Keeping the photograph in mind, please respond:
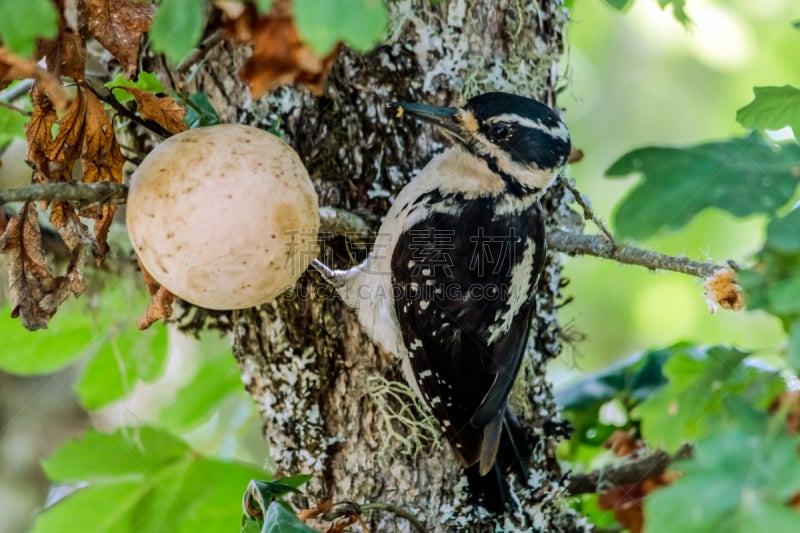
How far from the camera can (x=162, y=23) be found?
1150mm

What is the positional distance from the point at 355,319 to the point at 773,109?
3.62 feet

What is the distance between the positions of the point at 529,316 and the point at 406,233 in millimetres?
394

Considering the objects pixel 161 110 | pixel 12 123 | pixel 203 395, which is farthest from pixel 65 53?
pixel 203 395

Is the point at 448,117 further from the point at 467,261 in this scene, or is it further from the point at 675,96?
the point at 675,96

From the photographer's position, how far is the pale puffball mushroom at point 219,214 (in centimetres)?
156

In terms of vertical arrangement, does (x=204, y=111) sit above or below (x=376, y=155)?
below

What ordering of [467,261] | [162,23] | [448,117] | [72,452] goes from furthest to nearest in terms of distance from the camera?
[72,452] → [467,261] → [448,117] → [162,23]

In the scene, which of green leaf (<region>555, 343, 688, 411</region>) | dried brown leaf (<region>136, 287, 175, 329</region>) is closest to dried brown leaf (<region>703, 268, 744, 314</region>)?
green leaf (<region>555, 343, 688, 411</region>)

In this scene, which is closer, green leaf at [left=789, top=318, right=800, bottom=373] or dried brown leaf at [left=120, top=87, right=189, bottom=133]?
green leaf at [left=789, top=318, right=800, bottom=373]

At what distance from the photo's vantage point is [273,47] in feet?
4.24

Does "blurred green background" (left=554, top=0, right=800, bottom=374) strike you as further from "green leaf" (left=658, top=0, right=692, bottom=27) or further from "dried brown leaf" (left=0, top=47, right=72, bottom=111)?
"dried brown leaf" (left=0, top=47, right=72, bottom=111)

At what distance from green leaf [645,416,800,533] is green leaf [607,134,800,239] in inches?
11.8

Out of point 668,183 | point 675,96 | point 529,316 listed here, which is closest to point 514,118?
point 529,316

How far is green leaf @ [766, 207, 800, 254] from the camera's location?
1.14 meters
